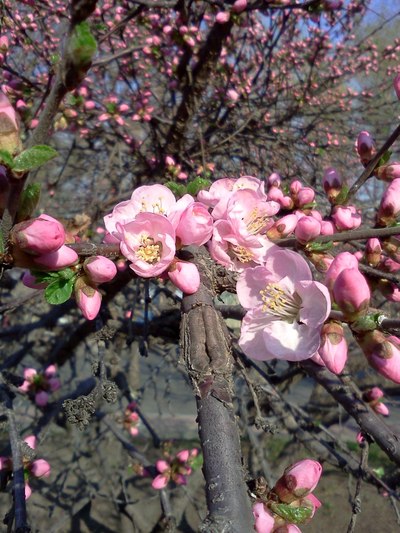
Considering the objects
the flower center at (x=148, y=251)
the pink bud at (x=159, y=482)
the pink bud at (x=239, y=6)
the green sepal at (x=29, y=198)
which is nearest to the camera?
the green sepal at (x=29, y=198)

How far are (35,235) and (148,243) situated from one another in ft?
1.03

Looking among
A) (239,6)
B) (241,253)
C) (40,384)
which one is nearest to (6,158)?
(241,253)

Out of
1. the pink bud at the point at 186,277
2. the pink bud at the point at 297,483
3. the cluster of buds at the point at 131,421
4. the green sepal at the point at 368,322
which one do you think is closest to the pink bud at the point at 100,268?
the pink bud at the point at 186,277

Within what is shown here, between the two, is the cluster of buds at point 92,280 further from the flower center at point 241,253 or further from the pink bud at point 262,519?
the pink bud at point 262,519

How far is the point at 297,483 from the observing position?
105cm

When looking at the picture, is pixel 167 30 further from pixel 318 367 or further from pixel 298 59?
pixel 318 367

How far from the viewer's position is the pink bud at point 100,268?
3.04ft

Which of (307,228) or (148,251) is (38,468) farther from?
(307,228)

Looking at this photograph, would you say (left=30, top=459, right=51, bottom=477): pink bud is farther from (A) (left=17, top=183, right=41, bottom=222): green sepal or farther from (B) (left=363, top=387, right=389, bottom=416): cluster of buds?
(B) (left=363, top=387, right=389, bottom=416): cluster of buds

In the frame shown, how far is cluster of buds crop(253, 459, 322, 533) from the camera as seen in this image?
0.96 meters

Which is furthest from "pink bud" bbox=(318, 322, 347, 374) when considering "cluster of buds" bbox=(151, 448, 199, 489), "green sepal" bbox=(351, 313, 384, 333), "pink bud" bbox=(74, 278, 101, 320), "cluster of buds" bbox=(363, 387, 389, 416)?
"cluster of buds" bbox=(151, 448, 199, 489)

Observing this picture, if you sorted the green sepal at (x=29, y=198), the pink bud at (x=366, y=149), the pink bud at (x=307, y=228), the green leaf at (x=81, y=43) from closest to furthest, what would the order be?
the green leaf at (x=81, y=43), the green sepal at (x=29, y=198), the pink bud at (x=307, y=228), the pink bud at (x=366, y=149)

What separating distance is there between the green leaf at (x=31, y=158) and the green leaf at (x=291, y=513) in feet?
2.79

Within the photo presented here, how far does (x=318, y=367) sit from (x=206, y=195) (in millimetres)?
588
